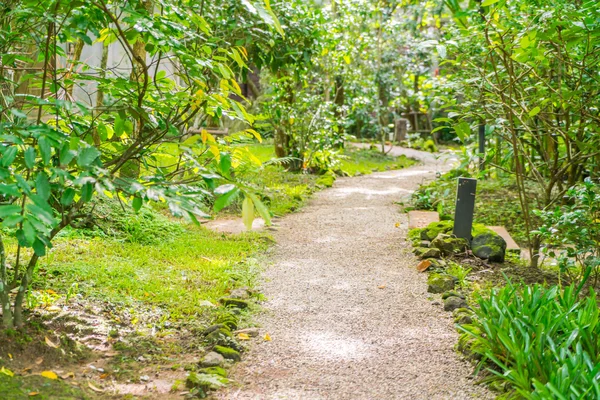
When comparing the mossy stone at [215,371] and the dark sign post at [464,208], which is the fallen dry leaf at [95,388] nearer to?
the mossy stone at [215,371]

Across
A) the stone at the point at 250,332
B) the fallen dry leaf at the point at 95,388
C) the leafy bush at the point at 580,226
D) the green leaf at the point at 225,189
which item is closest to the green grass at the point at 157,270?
the stone at the point at 250,332

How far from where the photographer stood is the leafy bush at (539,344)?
9.34ft

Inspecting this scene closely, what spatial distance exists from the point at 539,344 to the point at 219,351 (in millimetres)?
1811

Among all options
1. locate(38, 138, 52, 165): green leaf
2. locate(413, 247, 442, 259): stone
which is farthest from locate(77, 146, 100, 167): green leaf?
locate(413, 247, 442, 259): stone

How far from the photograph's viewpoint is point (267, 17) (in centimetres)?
253

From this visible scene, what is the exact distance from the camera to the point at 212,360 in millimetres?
3607

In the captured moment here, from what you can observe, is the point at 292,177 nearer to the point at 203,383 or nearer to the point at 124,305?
the point at 124,305

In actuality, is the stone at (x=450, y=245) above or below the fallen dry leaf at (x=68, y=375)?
above

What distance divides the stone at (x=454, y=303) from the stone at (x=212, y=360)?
6.28 feet

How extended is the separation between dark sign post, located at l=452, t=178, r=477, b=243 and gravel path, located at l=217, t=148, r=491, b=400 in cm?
56

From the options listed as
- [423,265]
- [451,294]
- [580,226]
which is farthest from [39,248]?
[423,265]

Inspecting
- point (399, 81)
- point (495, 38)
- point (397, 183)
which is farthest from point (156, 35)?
point (399, 81)

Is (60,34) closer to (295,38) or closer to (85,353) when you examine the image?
(85,353)

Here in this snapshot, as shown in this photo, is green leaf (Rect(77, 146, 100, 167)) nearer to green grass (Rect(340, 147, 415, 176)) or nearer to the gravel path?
the gravel path
